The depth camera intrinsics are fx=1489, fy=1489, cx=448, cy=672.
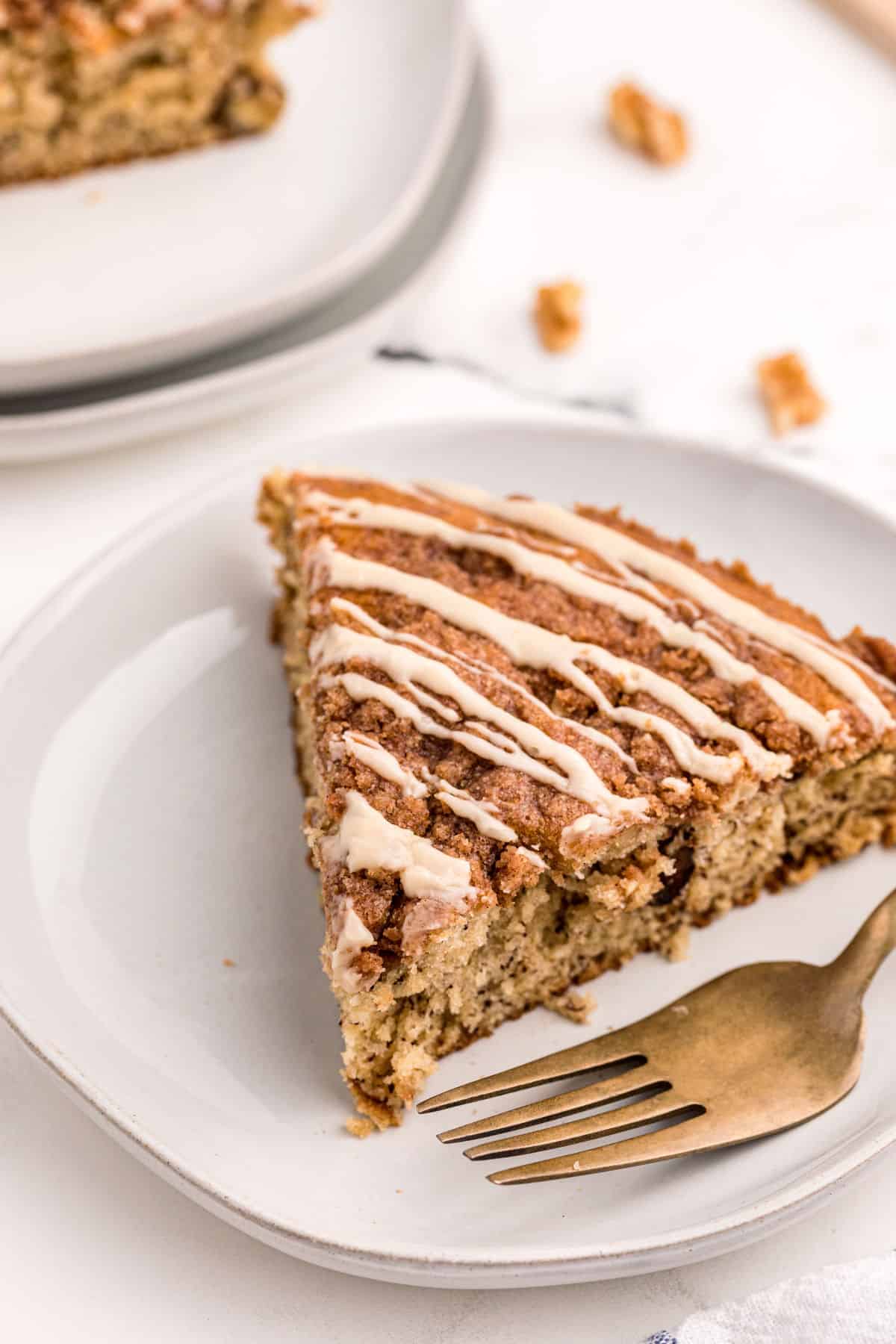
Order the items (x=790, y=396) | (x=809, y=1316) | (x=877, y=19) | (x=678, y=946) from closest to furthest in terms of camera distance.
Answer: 1. (x=809, y=1316)
2. (x=678, y=946)
3. (x=790, y=396)
4. (x=877, y=19)

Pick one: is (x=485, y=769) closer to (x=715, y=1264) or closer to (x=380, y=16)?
(x=715, y=1264)

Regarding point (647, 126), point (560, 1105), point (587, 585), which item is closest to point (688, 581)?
point (587, 585)

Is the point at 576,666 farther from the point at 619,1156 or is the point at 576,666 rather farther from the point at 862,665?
Result: the point at 619,1156

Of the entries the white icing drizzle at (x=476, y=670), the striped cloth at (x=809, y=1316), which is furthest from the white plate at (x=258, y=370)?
the striped cloth at (x=809, y=1316)

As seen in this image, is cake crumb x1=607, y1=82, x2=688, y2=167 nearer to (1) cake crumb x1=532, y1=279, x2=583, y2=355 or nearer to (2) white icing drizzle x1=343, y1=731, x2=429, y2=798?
(1) cake crumb x1=532, y1=279, x2=583, y2=355

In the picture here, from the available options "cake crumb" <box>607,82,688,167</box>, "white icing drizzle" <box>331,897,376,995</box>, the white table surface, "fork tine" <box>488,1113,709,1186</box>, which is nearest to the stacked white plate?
the white table surface
